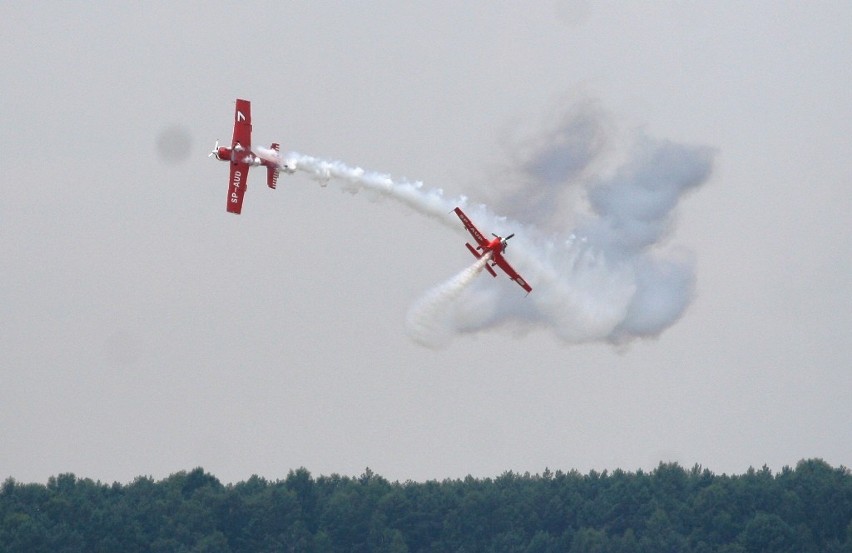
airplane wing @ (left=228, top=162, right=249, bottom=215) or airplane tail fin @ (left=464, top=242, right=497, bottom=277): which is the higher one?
airplane wing @ (left=228, top=162, right=249, bottom=215)

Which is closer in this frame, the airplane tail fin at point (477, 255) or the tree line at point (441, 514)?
the airplane tail fin at point (477, 255)

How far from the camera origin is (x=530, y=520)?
16050 cm

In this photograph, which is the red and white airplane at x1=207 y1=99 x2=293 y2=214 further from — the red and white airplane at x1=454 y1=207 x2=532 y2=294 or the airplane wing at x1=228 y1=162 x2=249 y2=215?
the red and white airplane at x1=454 y1=207 x2=532 y2=294

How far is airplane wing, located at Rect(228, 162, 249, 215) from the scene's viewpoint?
317 ft

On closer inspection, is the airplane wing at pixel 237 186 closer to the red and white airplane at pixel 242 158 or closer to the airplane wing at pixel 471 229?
the red and white airplane at pixel 242 158

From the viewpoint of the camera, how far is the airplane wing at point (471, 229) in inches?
3819

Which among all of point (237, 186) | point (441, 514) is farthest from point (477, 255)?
point (441, 514)

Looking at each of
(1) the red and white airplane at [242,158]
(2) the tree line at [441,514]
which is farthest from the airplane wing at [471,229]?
(2) the tree line at [441,514]

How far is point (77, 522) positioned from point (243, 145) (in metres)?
62.1

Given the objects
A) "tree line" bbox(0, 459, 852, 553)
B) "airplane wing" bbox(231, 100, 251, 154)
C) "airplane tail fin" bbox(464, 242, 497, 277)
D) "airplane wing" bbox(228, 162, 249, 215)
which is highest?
"tree line" bbox(0, 459, 852, 553)

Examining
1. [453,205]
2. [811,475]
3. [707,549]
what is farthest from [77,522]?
[453,205]

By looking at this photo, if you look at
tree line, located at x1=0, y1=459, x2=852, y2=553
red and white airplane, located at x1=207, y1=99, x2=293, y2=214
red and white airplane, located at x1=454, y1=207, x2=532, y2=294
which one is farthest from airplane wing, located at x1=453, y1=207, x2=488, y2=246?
tree line, located at x1=0, y1=459, x2=852, y2=553

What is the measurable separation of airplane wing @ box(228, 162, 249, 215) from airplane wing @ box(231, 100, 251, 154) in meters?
0.66

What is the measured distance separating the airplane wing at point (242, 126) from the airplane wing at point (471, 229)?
854 cm
